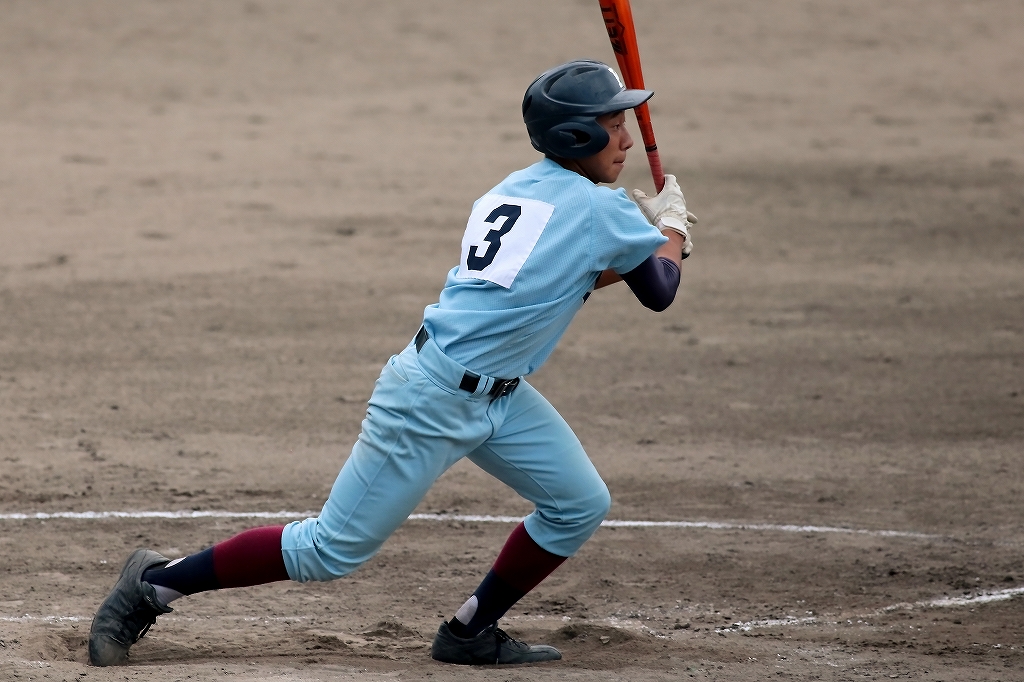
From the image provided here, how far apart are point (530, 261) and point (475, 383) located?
36cm

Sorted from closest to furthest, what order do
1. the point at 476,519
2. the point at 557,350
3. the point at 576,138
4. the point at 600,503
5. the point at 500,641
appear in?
the point at 576,138
the point at 600,503
the point at 500,641
the point at 476,519
the point at 557,350

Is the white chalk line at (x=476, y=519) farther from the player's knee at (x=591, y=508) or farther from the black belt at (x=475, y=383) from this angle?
the black belt at (x=475, y=383)

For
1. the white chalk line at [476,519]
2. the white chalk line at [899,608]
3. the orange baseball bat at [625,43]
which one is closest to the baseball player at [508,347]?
the orange baseball bat at [625,43]

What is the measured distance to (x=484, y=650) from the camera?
4.11m

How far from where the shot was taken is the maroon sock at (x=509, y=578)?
4016 millimetres

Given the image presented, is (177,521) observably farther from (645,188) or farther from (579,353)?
(645,188)

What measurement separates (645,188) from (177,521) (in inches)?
229

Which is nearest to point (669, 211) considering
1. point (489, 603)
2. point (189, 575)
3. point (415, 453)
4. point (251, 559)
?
point (415, 453)

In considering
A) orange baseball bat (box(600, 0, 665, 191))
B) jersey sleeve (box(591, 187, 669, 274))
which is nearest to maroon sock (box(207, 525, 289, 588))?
jersey sleeve (box(591, 187, 669, 274))

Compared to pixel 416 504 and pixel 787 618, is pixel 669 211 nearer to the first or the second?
pixel 416 504

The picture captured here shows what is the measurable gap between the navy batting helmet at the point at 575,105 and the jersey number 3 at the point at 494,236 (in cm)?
22

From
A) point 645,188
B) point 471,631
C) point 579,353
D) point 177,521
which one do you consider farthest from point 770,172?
point 471,631

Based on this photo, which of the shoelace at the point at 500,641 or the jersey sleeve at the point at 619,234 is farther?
the shoelace at the point at 500,641

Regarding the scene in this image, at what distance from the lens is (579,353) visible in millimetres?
7898
